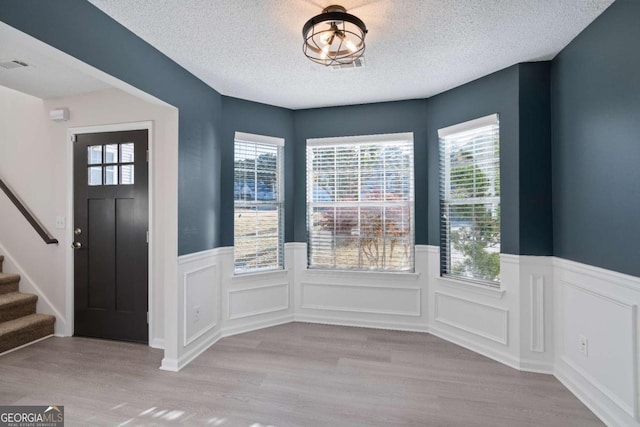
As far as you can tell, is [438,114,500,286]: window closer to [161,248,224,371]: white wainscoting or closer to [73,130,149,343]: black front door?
[161,248,224,371]: white wainscoting

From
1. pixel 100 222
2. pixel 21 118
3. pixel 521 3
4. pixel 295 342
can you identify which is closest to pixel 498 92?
pixel 521 3

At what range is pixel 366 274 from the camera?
3.77 metres

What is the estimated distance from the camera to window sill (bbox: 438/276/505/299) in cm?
295

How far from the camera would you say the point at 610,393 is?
2.09m

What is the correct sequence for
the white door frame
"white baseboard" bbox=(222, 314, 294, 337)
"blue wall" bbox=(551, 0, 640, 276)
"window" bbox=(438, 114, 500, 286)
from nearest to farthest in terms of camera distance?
"blue wall" bbox=(551, 0, 640, 276) → "window" bbox=(438, 114, 500, 286) → the white door frame → "white baseboard" bbox=(222, 314, 294, 337)

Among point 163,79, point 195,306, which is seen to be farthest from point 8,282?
point 163,79

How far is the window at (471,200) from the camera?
3.04 m

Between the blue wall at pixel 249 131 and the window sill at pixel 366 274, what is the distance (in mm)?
492

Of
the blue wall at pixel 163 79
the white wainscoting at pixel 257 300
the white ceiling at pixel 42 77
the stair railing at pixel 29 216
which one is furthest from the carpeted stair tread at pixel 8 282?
the white wainscoting at pixel 257 300

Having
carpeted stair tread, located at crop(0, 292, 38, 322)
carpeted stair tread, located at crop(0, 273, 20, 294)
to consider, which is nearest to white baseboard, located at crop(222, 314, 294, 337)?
carpeted stair tread, located at crop(0, 292, 38, 322)

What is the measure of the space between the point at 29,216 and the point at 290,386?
10.6 feet

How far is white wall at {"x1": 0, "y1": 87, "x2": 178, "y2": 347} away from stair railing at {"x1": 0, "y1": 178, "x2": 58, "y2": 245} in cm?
6

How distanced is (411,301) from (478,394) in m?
1.33

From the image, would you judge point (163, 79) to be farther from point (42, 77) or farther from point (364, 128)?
point (364, 128)
